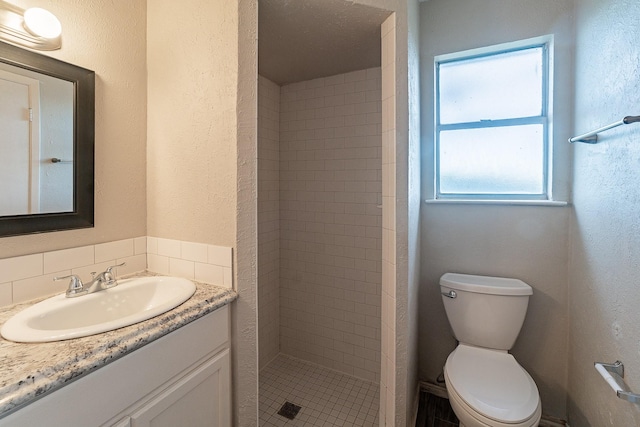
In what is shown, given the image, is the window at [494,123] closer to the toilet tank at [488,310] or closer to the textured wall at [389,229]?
the toilet tank at [488,310]

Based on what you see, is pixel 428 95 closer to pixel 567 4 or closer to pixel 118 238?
pixel 567 4

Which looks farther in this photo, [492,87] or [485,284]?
[492,87]

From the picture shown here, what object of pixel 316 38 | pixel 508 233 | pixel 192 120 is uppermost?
pixel 316 38

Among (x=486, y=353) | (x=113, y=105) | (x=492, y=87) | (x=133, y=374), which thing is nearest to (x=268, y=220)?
(x=113, y=105)

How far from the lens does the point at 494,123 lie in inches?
69.4

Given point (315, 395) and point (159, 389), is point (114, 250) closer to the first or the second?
point (159, 389)

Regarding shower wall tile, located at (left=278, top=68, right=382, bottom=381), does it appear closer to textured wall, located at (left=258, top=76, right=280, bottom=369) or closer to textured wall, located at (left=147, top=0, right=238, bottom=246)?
textured wall, located at (left=258, top=76, right=280, bottom=369)

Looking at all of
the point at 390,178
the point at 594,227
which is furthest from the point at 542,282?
the point at 390,178

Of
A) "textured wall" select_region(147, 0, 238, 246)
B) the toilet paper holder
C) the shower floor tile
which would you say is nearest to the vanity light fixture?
"textured wall" select_region(147, 0, 238, 246)

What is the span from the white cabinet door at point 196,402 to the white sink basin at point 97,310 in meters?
0.28

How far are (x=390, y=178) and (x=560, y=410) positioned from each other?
5.76 feet

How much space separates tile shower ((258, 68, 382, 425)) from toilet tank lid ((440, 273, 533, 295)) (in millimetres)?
512

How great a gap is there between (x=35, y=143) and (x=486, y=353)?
2.37 meters

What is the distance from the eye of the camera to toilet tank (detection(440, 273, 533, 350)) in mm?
1521
